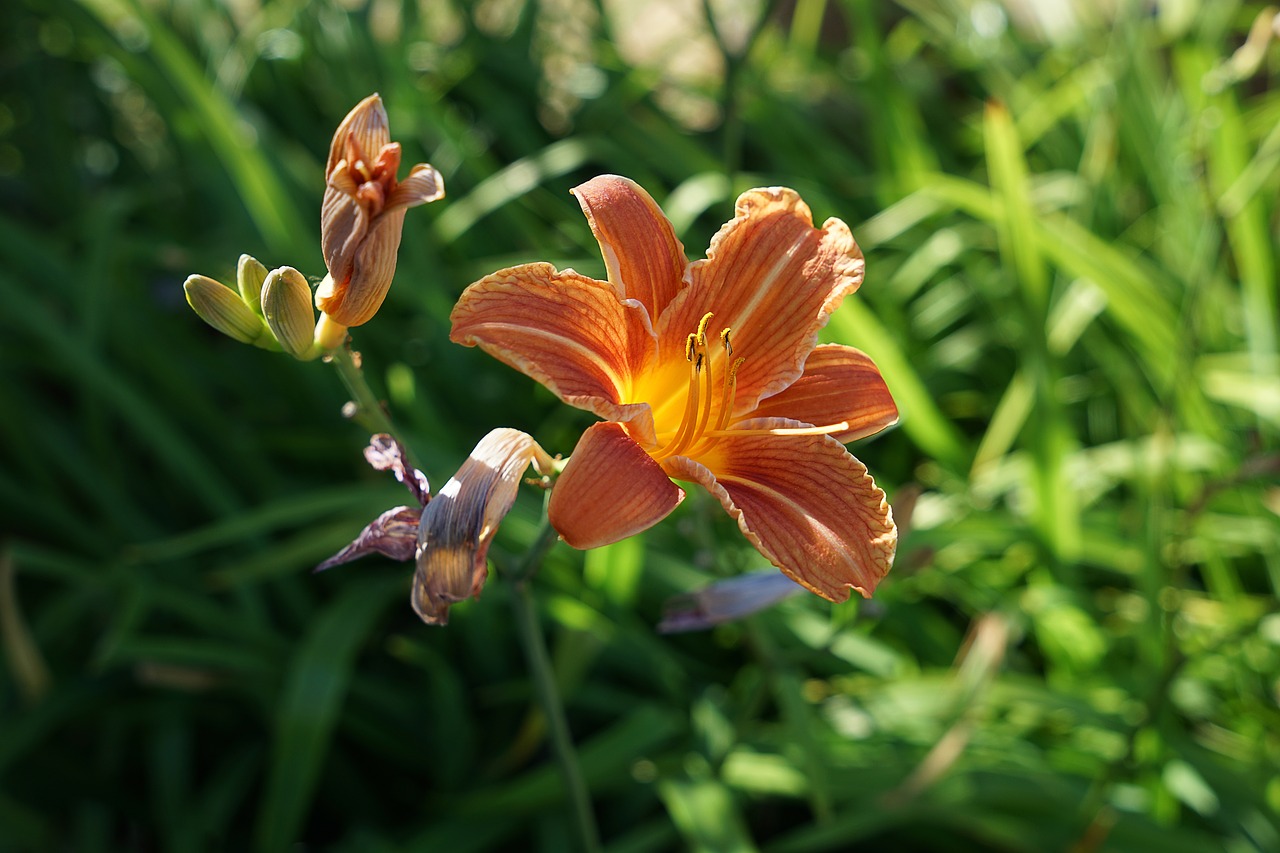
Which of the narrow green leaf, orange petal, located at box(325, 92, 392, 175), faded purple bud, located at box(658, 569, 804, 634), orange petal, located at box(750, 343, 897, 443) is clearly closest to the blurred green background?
the narrow green leaf

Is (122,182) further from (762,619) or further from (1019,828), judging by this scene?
(1019,828)

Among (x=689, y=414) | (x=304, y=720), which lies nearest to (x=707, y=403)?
(x=689, y=414)

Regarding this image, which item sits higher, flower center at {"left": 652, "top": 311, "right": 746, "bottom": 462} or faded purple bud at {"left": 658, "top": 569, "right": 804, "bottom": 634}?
flower center at {"left": 652, "top": 311, "right": 746, "bottom": 462}

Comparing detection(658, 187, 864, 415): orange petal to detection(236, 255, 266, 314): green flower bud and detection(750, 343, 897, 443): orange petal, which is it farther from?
detection(236, 255, 266, 314): green flower bud

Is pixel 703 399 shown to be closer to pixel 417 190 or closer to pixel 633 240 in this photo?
pixel 633 240

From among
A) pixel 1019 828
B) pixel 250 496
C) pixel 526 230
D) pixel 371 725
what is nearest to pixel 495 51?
pixel 526 230

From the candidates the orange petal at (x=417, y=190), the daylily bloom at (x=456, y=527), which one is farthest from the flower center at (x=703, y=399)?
the orange petal at (x=417, y=190)
